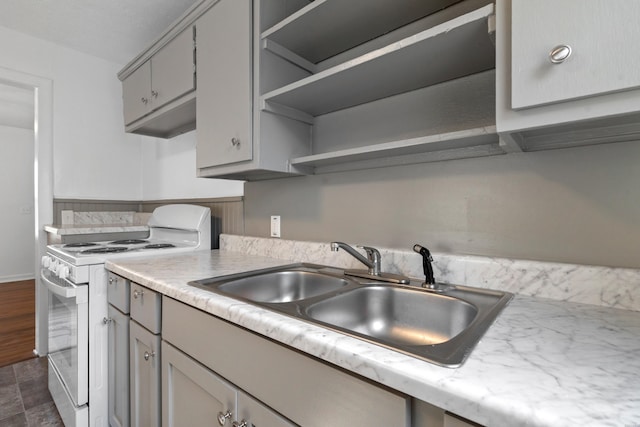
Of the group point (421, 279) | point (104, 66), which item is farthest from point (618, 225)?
point (104, 66)

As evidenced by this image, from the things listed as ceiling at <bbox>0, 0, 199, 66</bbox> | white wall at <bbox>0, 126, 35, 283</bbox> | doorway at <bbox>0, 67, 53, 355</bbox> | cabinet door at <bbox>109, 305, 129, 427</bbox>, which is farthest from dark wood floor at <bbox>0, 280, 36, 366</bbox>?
ceiling at <bbox>0, 0, 199, 66</bbox>

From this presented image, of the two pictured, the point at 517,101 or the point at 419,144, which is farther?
the point at 419,144

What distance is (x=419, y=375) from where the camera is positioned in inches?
18.7

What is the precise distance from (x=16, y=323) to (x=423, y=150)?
4011mm

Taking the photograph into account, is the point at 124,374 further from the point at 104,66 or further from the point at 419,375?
the point at 104,66

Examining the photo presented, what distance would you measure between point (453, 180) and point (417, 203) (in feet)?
0.50

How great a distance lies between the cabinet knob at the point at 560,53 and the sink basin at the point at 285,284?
33.3 inches

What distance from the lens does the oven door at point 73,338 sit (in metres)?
1.37

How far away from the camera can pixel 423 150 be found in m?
1.10

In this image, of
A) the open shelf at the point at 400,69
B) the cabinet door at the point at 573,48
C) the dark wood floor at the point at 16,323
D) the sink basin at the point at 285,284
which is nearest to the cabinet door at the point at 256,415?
the sink basin at the point at 285,284

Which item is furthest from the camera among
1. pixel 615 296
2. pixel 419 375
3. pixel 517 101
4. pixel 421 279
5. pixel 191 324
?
pixel 421 279

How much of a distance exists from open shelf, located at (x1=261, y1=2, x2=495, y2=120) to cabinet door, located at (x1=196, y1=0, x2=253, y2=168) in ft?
0.52

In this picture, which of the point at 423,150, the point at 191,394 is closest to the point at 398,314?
the point at 423,150

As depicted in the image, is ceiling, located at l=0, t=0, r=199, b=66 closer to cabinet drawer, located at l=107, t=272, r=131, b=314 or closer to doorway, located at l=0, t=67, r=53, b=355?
doorway, located at l=0, t=67, r=53, b=355
